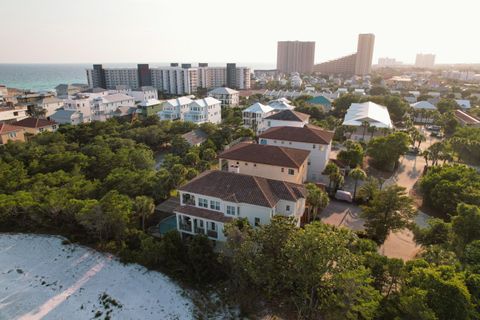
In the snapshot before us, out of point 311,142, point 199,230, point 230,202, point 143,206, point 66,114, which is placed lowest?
point 199,230

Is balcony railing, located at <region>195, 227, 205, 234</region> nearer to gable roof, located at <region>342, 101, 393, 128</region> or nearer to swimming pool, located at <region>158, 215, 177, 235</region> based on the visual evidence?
swimming pool, located at <region>158, 215, 177, 235</region>

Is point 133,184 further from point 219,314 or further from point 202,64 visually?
point 202,64

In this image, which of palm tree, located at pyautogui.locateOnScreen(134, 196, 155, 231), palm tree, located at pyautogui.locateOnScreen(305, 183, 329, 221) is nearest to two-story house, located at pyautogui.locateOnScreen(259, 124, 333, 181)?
palm tree, located at pyautogui.locateOnScreen(305, 183, 329, 221)

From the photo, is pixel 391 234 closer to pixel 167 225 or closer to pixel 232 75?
pixel 167 225

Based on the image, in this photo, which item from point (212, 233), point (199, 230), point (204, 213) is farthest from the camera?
point (199, 230)

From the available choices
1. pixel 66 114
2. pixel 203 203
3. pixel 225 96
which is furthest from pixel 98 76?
pixel 203 203

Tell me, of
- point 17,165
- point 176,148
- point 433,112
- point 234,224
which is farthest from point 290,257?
point 433,112
